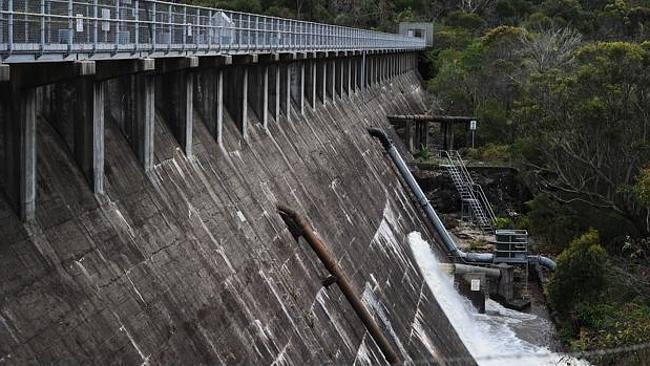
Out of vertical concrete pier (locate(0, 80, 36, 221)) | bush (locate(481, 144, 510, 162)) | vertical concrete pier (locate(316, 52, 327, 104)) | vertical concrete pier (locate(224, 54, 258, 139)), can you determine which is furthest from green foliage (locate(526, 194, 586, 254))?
vertical concrete pier (locate(0, 80, 36, 221))

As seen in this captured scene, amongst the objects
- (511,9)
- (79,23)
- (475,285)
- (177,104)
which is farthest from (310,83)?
(511,9)

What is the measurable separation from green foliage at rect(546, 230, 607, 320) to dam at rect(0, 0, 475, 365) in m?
6.88

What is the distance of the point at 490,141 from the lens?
70.6 m

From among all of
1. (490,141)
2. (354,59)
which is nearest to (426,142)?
(490,141)

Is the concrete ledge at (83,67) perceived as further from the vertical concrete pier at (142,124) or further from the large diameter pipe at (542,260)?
the large diameter pipe at (542,260)

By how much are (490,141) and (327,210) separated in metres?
41.2

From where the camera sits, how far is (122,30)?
56.0 feet

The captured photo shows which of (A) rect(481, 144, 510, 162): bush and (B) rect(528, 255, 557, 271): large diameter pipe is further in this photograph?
(A) rect(481, 144, 510, 162): bush

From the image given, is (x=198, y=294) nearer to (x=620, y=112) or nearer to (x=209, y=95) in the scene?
(x=209, y=95)

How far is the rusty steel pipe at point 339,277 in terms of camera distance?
2606cm

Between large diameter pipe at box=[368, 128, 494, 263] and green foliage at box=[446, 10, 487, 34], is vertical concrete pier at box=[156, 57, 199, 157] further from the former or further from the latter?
green foliage at box=[446, 10, 487, 34]

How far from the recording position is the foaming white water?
120 ft

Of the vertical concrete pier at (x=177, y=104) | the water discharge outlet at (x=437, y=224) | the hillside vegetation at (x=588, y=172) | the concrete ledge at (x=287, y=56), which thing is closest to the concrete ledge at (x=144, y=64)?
the vertical concrete pier at (x=177, y=104)

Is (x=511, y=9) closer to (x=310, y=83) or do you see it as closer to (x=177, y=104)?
(x=310, y=83)
